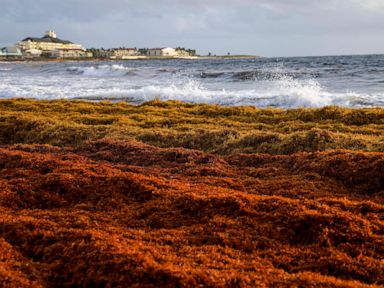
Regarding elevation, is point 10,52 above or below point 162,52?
below

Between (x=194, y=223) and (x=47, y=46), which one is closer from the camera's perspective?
(x=194, y=223)

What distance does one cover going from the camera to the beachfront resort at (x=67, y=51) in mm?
157375

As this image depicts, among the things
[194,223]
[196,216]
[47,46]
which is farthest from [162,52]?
[194,223]

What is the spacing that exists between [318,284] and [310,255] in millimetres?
717

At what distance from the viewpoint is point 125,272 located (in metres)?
3.70

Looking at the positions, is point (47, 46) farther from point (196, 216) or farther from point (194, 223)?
point (194, 223)

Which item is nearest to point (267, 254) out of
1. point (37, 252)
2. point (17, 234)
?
point (37, 252)

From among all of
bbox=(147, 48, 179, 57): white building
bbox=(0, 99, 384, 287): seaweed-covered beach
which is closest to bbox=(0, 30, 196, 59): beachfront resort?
bbox=(147, 48, 179, 57): white building

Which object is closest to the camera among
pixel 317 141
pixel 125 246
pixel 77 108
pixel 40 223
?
pixel 125 246

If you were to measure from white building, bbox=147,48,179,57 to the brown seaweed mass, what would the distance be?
566 feet

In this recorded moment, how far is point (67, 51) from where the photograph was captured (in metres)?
160

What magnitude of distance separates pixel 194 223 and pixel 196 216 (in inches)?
7.0

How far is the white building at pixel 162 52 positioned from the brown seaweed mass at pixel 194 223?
172583 millimetres

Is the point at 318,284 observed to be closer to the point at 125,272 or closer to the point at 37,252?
the point at 125,272
